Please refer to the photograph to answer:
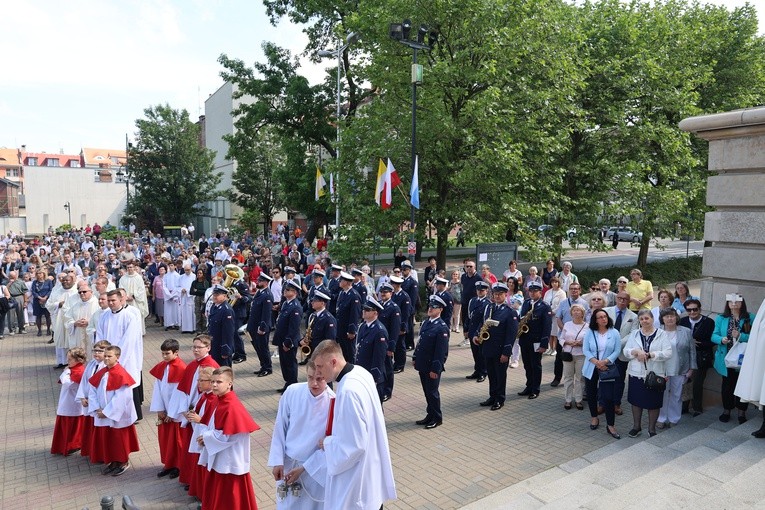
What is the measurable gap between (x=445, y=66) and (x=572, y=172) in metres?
8.04

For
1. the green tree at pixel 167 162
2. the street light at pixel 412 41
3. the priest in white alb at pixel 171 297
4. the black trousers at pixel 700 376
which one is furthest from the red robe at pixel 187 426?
the green tree at pixel 167 162

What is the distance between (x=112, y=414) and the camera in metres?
6.93

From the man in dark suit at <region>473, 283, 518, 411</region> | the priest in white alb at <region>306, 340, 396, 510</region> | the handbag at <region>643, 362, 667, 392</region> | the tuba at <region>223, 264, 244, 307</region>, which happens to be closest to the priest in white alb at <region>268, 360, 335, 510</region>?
the priest in white alb at <region>306, 340, 396, 510</region>

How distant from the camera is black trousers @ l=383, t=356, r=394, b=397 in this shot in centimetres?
953

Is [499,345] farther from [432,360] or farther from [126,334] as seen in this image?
[126,334]

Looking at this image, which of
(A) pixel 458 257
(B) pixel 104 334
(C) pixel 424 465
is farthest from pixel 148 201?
(C) pixel 424 465

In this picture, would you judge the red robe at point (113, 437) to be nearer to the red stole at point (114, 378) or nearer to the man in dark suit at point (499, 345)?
the red stole at point (114, 378)

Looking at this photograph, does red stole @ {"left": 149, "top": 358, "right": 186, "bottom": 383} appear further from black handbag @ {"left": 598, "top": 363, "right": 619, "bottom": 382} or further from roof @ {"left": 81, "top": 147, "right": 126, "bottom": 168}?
roof @ {"left": 81, "top": 147, "right": 126, "bottom": 168}

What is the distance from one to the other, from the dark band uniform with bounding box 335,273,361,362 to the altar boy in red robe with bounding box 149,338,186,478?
4725 millimetres

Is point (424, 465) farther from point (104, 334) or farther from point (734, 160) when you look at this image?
point (734, 160)

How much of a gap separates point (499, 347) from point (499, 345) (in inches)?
1.3

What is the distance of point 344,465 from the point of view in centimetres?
416

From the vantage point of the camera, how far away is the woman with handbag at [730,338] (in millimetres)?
7824

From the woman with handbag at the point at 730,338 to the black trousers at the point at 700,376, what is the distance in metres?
0.33
